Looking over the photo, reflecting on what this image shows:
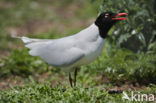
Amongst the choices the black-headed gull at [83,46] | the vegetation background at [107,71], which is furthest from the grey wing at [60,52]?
the vegetation background at [107,71]

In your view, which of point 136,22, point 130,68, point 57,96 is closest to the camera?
point 57,96

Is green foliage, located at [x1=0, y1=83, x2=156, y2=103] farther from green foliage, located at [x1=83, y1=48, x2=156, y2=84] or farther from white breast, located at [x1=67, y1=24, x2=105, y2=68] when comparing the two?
green foliage, located at [x1=83, y1=48, x2=156, y2=84]

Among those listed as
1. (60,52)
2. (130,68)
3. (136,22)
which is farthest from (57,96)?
(136,22)

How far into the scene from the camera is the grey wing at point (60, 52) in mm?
4320

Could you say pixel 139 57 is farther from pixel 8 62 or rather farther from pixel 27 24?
pixel 27 24

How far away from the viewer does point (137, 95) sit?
169 inches

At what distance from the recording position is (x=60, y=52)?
4.49 metres

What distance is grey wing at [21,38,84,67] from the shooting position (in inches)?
170

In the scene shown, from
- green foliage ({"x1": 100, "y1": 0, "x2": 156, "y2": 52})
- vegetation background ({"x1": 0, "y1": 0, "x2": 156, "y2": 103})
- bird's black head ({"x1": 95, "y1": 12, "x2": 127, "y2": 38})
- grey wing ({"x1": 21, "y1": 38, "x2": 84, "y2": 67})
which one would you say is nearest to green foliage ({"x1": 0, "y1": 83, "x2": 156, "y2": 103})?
vegetation background ({"x1": 0, "y1": 0, "x2": 156, "y2": 103})

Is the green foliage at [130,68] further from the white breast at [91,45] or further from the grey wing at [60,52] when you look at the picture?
the grey wing at [60,52]

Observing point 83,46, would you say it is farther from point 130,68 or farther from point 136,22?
point 136,22

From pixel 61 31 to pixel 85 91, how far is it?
5348 mm

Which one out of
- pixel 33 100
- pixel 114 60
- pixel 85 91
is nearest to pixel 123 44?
pixel 114 60

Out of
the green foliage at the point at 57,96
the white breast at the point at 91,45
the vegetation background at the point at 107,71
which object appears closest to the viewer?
the green foliage at the point at 57,96
